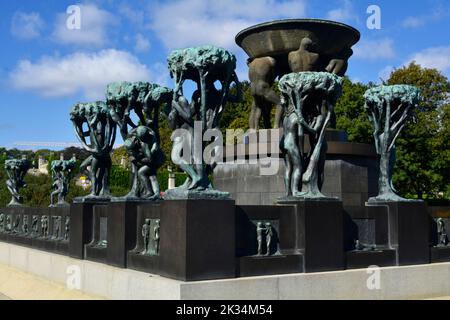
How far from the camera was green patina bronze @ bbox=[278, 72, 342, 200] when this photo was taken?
33.5 feet

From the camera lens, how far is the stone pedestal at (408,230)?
35.0 ft

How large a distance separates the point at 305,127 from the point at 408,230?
294 centimetres

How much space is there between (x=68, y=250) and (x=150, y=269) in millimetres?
4639

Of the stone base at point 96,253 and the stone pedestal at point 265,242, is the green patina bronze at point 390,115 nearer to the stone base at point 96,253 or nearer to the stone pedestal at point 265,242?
the stone pedestal at point 265,242

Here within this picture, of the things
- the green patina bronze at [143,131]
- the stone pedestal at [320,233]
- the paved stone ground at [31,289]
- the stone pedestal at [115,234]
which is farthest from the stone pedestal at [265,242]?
the paved stone ground at [31,289]

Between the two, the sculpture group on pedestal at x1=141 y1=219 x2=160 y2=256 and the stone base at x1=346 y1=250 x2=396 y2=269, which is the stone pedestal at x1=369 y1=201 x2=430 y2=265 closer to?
the stone base at x1=346 y1=250 x2=396 y2=269

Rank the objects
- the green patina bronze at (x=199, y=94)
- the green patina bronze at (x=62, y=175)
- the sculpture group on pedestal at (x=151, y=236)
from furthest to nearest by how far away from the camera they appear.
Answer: the green patina bronze at (x=62, y=175), the sculpture group on pedestal at (x=151, y=236), the green patina bronze at (x=199, y=94)

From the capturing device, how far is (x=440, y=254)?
1129 centimetres

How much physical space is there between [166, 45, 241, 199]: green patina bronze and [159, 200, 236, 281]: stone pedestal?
0.47 metres

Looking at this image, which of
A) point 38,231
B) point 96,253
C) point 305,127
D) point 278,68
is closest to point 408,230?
Answer: point 305,127

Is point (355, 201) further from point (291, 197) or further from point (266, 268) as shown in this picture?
point (266, 268)

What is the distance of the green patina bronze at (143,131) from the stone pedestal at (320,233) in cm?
304
